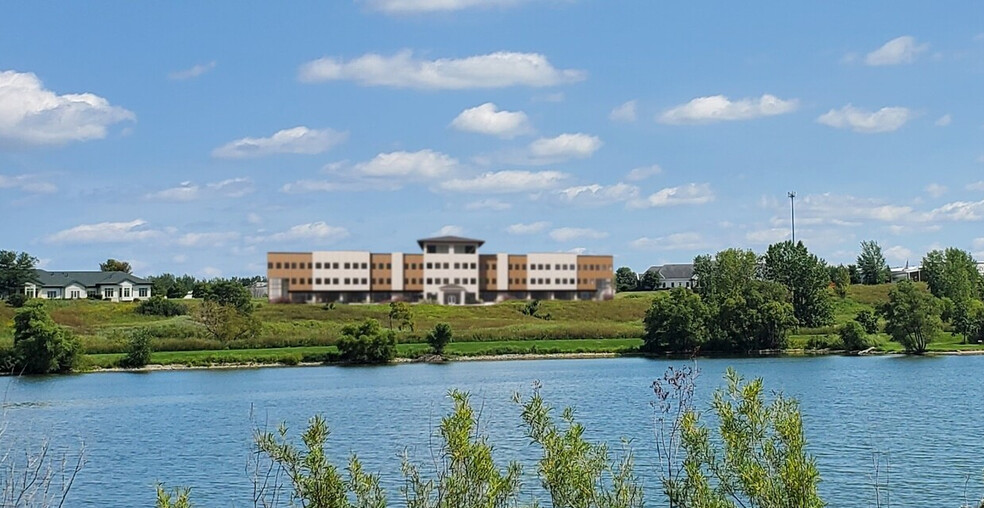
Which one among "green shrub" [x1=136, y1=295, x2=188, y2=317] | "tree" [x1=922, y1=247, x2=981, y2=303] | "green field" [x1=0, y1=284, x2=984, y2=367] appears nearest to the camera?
"green field" [x1=0, y1=284, x2=984, y2=367]

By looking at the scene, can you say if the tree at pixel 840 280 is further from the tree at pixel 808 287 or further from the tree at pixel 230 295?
the tree at pixel 230 295

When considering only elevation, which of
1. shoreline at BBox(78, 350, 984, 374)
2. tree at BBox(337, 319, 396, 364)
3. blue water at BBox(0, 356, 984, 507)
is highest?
tree at BBox(337, 319, 396, 364)

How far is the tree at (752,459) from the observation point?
11719mm

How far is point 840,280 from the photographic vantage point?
5399 inches

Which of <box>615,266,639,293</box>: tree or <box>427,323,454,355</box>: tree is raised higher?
<box>615,266,639,293</box>: tree

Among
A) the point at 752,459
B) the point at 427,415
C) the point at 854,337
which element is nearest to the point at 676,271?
the point at 854,337

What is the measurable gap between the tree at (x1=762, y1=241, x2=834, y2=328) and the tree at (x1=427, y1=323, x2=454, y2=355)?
4459 cm

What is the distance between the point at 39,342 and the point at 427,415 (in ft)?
153

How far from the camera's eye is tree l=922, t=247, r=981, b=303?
13000 cm

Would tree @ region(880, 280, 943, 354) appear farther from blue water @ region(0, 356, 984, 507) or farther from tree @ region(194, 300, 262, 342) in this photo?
tree @ region(194, 300, 262, 342)

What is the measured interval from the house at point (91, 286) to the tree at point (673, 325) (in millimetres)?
68580

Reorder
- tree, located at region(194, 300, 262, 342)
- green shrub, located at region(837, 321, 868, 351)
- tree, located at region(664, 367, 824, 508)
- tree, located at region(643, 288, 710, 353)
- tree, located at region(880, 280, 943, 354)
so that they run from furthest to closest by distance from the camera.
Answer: tree, located at region(643, 288, 710, 353) < green shrub, located at region(837, 321, 868, 351) < tree, located at region(194, 300, 262, 342) < tree, located at region(880, 280, 943, 354) < tree, located at region(664, 367, 824, 508)

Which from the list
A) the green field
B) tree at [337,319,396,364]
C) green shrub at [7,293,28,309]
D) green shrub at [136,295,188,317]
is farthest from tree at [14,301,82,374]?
green shrub at [7,293,28,309]

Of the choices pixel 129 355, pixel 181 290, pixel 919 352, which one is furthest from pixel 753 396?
pixel 181 290
